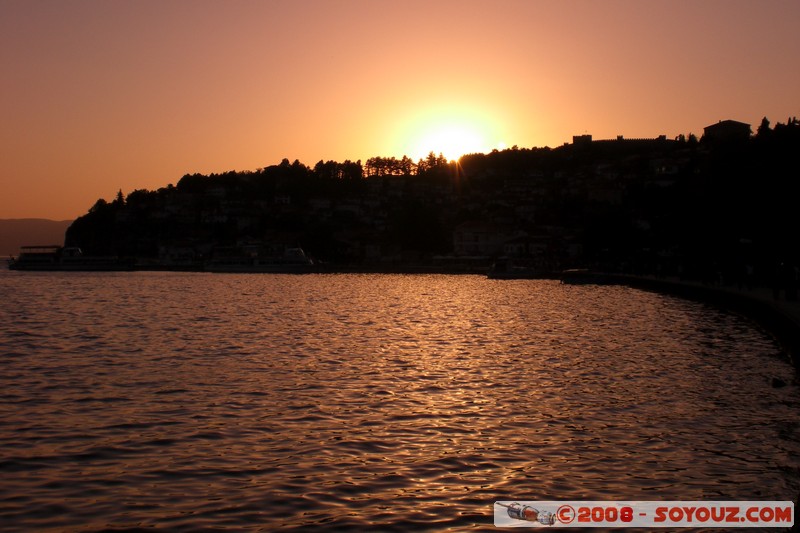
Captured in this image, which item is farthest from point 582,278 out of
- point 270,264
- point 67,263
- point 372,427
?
point 67,263

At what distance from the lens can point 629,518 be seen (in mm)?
9883

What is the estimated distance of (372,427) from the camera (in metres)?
15.0

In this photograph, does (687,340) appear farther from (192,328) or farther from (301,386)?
(192,328)

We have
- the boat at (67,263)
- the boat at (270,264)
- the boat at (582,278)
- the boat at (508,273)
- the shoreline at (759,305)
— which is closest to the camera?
the shoreline at (759,305)

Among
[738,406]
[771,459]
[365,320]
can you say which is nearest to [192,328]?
[365,320]

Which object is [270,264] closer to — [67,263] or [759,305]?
[67,263]

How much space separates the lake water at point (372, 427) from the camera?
10695 mm

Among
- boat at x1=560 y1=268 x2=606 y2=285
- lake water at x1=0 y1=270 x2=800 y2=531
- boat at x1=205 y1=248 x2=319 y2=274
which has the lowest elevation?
lake water at x1=0 y1=270 x2=800 y2=531

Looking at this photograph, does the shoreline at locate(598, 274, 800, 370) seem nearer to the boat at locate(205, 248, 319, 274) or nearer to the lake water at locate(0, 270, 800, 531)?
the lake water at locate(0, 270, 800, 531)

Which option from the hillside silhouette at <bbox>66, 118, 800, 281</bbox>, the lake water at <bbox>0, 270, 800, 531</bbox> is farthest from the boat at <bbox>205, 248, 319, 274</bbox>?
the lake water at <bbox>0, 270, 800, 531</bbox>

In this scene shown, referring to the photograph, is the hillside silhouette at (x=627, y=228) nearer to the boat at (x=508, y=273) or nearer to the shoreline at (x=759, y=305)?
the shoreline at (x=759, y=305)

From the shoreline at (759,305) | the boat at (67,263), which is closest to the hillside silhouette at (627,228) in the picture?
the shoreline at (759,305)

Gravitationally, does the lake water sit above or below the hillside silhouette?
below

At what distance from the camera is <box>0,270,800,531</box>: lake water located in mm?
10695
